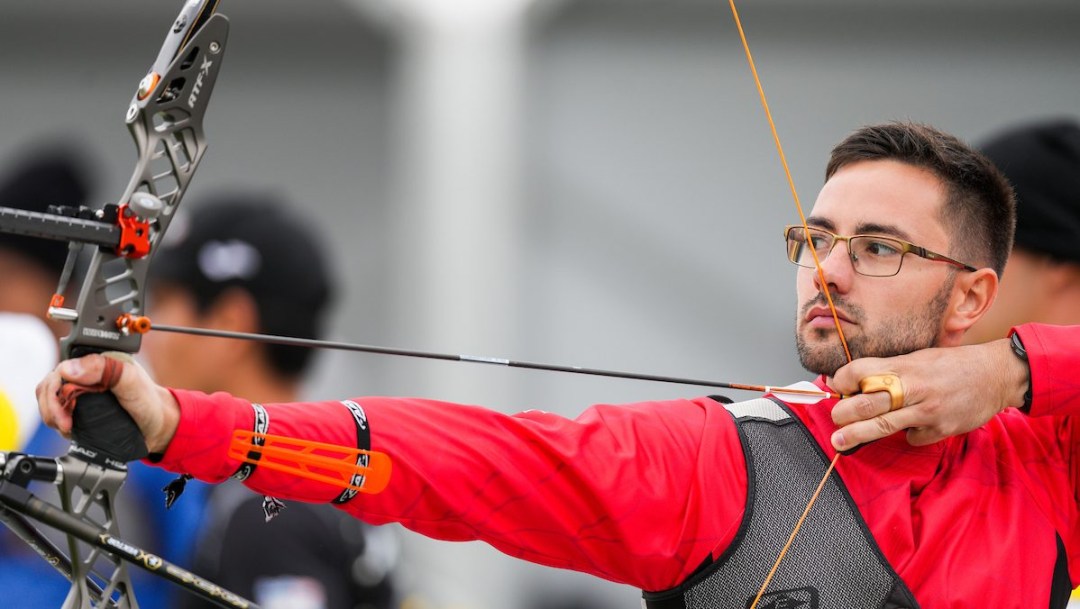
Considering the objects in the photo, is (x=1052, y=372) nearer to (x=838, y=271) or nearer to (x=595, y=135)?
(x=838, y=271)

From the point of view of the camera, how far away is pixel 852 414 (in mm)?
2135

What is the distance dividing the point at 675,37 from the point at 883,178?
14.3 ft

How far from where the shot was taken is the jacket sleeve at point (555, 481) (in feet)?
6.25

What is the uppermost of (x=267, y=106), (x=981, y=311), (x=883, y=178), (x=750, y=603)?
(x=267, y=106)

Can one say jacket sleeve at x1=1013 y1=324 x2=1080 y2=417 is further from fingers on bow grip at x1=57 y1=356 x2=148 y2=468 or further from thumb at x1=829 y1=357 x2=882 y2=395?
fingers on bow grip at x1=57 y1=356 x2=148 y2=468

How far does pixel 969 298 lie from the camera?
7.86 ft

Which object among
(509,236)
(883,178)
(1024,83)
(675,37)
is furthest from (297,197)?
(883,178)

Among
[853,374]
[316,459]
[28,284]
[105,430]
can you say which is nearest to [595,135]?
[28,284]

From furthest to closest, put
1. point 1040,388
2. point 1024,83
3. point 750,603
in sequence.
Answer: point 1024,83, point 1040,388, point 750,603

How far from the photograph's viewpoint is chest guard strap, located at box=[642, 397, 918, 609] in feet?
6.72

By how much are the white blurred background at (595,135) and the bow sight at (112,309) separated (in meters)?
4.03

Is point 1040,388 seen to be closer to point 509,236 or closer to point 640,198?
point 509,236

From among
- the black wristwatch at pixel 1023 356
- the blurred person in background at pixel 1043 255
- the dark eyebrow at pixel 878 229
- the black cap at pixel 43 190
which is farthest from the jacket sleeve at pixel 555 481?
the black cap at pixel 43 190

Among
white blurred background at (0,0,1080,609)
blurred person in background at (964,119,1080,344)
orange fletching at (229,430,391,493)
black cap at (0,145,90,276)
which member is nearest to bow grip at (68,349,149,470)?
orange fletching at (229,430,391,493)
